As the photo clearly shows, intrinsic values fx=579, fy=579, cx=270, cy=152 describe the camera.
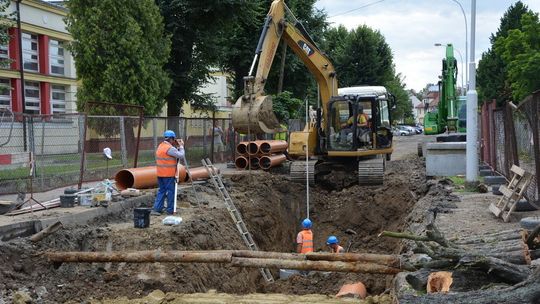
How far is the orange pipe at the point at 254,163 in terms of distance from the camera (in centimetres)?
1928

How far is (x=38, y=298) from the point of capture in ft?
23.6

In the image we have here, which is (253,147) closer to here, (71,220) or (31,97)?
(71,220)

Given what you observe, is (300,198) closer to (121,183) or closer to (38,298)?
(121,183)

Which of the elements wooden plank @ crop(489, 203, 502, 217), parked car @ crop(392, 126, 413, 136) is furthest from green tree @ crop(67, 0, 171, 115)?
parked car @ crop(392, 126, 413, 136)

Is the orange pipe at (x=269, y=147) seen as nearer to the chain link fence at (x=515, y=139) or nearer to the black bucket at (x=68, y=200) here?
the chain link fence at (x=515, y=139)

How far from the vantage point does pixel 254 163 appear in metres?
19.4

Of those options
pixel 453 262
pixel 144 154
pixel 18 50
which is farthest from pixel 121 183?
pixel 18 50

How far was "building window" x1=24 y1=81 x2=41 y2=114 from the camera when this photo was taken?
29969 millimetres

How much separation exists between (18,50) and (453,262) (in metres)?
27.1

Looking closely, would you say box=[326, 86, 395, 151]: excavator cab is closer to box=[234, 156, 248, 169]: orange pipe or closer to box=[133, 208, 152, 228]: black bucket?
box=[234, 156, 248, 169]: orange pipe

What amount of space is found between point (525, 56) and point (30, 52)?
90.5 ft

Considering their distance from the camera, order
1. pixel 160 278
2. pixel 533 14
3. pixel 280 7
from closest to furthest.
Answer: pixel 160 278
pixel 280 7
pixel 533 14

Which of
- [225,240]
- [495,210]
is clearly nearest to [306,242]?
[225,240]

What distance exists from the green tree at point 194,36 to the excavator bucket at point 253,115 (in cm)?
1067
